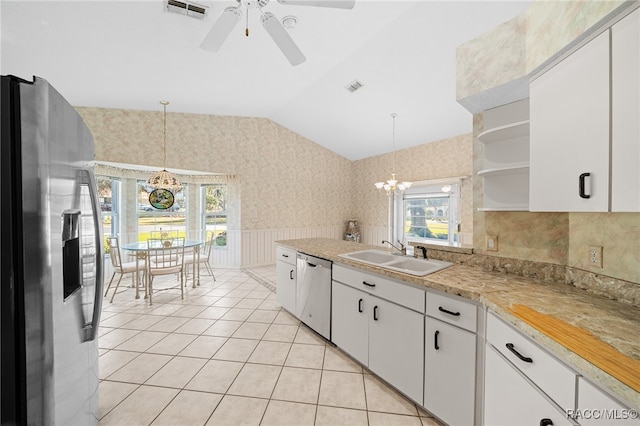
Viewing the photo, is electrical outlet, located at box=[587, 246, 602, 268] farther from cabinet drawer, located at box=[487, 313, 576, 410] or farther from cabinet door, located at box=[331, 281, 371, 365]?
cabinet door, located at box=[331, 281, 371, 365]

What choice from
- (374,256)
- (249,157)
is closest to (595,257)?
(374,256)

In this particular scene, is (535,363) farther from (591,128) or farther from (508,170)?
(508,170)

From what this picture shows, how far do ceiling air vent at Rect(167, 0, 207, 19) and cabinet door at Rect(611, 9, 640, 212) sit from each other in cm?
287

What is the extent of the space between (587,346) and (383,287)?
1.11m

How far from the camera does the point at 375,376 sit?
205 centimetres

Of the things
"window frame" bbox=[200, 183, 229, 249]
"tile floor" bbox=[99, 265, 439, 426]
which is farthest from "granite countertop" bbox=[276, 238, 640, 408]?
"window frame" bbox=[200, 183, 229, 249]

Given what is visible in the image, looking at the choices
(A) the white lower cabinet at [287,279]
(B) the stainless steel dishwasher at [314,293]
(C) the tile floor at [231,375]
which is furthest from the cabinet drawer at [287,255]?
(C) the tile floor at [231,375]

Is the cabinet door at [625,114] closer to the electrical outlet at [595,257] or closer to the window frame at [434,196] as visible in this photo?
the electrical outlet at [595,257]

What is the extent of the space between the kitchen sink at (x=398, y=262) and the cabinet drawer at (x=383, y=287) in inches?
3.9

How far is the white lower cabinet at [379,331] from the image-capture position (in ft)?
5.47

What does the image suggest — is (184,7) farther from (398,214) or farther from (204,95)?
(398,214)

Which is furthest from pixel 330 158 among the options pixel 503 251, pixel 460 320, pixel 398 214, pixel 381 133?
pixel 460 320

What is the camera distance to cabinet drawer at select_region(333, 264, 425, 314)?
5.42 feet

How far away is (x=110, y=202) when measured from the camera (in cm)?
508
